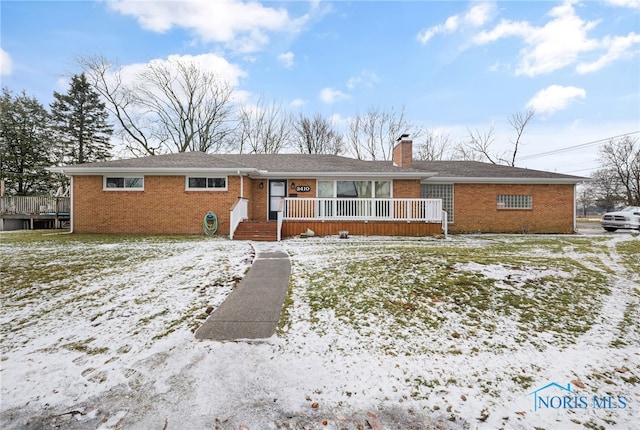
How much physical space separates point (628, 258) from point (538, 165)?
36458 mm

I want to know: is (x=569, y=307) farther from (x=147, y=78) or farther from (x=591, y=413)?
(x=147, y=78)

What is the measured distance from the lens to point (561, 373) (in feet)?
9.08

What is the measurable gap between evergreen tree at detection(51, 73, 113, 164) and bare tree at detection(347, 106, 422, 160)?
82.7 ft

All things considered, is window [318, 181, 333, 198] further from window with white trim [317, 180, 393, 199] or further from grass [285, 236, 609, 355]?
grass [285, 236, 609, 355]

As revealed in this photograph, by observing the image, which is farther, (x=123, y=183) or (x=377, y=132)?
(x=377, y=132)

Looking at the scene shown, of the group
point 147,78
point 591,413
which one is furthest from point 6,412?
point 147,78

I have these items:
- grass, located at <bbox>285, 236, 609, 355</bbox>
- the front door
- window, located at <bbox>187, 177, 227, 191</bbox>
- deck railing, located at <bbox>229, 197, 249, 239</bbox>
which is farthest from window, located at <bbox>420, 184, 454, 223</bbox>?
window, located at <bbox>187, 177, 227, 191</bbox>

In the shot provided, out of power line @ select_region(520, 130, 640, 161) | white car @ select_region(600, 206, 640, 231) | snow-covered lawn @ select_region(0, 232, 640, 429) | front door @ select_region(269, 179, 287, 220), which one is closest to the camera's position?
snow-covered lawn @ select_region(0, 232, 640, 429)

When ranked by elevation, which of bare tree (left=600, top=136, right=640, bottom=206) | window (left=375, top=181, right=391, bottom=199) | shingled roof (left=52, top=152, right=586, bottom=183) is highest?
bare tree (left=600, top=136, right=640, bottom=206)

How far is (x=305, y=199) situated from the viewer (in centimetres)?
1158

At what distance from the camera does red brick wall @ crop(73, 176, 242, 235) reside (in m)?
12.2

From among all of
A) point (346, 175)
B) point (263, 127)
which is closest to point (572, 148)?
point (263, 127)

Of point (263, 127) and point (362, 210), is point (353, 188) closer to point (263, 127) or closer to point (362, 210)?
point (362, 210)

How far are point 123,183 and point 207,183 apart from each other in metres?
3.63
